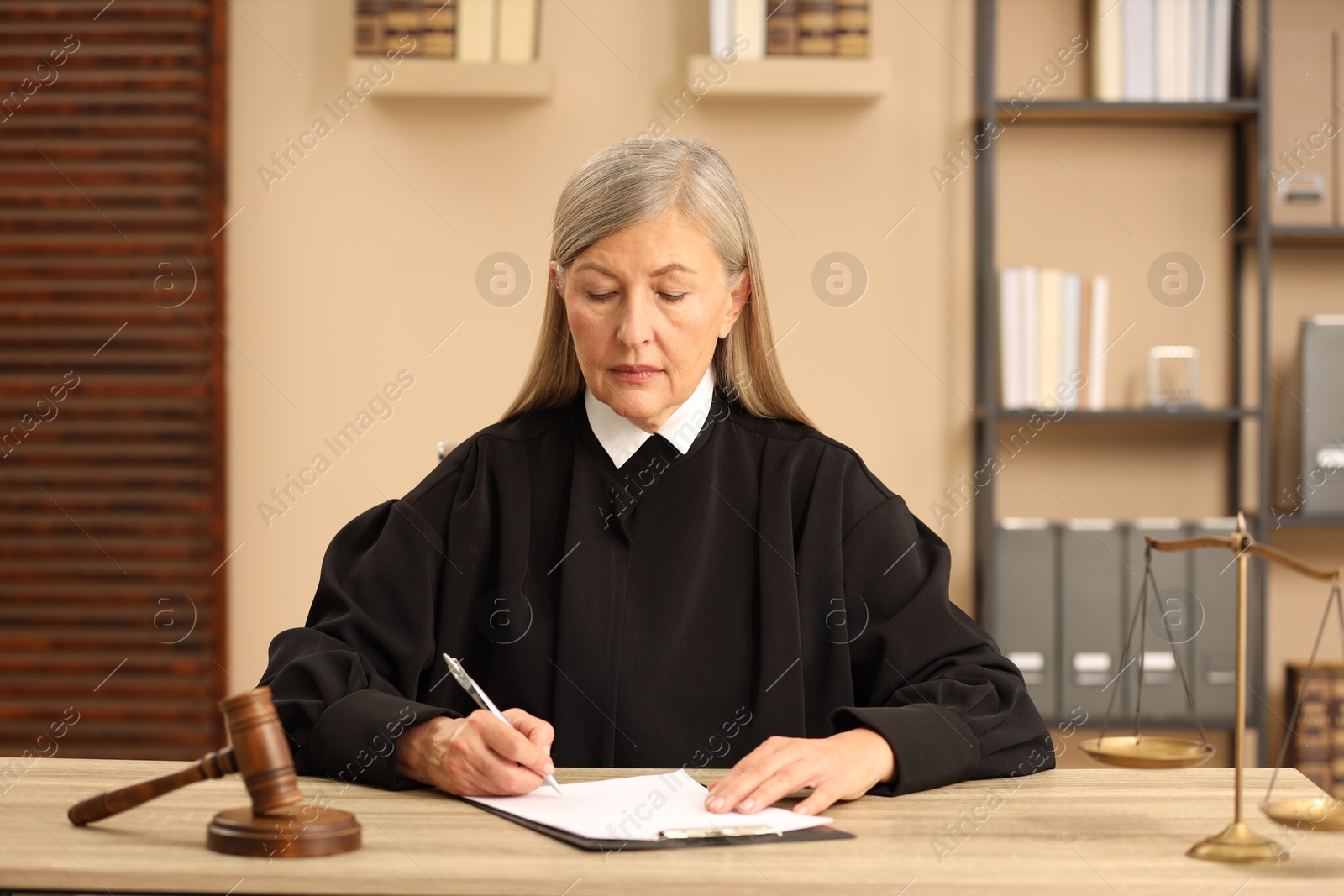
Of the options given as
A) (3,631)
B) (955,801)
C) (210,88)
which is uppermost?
(210,88)

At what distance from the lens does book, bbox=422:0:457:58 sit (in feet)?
11.0

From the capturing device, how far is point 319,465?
3475mm

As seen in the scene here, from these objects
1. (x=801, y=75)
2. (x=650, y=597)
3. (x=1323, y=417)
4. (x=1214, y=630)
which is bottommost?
(x=1214, y=630)

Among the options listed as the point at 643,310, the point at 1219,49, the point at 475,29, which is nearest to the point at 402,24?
the point at 475,29

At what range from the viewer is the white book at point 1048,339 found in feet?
10.9

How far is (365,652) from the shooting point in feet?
5.49

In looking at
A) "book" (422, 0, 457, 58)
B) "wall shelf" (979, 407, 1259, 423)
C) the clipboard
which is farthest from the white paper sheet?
"book" (422, 0, 457, 58)

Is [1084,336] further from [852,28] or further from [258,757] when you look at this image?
[258,757]

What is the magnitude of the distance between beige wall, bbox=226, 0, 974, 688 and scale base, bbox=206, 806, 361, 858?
94.2 inches

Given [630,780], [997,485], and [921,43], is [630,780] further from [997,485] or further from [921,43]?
[921,43]

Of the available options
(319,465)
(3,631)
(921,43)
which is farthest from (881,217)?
(3,631)

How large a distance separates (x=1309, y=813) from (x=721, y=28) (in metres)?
2.69

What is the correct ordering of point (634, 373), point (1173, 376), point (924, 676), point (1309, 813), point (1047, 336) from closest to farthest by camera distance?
1. point (1309, 813)
2. point (924, 676)
3. point (634, 373)
4. point (1047, 336)
5. point (1173, 376)

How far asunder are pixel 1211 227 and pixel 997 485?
90cm
